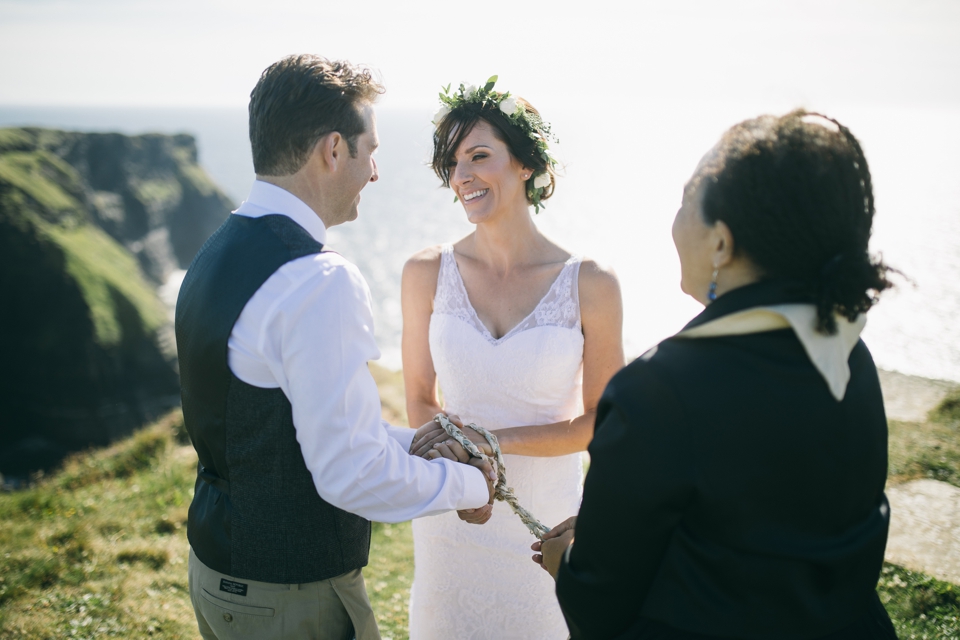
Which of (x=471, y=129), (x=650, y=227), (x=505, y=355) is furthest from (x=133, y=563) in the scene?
(x=650, y=227)

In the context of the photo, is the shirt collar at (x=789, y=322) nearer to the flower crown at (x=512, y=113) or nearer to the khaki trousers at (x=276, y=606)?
the khaki trousers at (x=276, y=606)

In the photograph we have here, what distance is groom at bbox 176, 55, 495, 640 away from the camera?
6.24 feet

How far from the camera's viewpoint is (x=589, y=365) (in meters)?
3.30

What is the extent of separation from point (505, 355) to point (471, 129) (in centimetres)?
125

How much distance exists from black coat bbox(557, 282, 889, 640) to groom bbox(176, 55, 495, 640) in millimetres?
778

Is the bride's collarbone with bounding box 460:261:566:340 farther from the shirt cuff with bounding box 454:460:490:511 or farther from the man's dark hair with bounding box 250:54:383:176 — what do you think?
the man's dark hair with bounding box 250:54:383:176

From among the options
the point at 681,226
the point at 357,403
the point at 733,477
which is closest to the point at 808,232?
the point at 681,226

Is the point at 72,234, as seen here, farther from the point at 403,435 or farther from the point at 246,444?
the point at 246,444

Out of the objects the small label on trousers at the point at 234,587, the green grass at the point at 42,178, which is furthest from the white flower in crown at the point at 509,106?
the green grass at the point at 42,178

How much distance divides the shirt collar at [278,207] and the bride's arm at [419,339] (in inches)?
57.8

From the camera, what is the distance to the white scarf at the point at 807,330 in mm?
1434

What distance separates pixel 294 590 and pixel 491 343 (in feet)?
5.26

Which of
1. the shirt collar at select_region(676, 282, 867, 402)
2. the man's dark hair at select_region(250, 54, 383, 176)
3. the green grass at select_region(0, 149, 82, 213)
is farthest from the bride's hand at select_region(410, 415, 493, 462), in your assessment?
the green grass at select_region(0, 149, 82, 213)

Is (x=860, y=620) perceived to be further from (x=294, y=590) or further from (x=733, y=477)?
(x=294, y=590)
